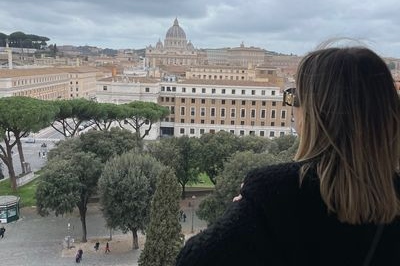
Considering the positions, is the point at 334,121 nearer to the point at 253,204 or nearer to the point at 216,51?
the point at 253,204

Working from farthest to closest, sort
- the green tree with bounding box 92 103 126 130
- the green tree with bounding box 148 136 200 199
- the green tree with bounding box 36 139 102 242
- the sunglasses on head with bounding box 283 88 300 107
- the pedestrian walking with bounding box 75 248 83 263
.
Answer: the green tree with bounding box 92 103 126 130
the green tree with bounding box 148 136 200 199
the green tree with bounding box 36 139 102 242
the pedestrian walking with bounding box 75 248 83 263
the sunglasses on head with bounding box 283 88 300 107

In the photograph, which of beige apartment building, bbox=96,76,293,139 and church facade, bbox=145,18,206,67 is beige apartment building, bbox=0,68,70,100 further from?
church facade, bbox=145,18,206,67

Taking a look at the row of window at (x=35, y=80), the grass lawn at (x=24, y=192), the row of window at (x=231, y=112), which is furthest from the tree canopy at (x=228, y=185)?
the row of window at (x=35, y=80)

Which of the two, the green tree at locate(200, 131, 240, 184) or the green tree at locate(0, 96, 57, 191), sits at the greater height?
the green tree at locate(0, 96, 57, 191)

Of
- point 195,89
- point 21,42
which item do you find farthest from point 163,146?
point 21,42

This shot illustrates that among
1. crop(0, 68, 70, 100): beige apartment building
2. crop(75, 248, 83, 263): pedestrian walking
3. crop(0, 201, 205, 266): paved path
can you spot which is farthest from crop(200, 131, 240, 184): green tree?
crop(0, 68, 70, 100): beige apartment building
